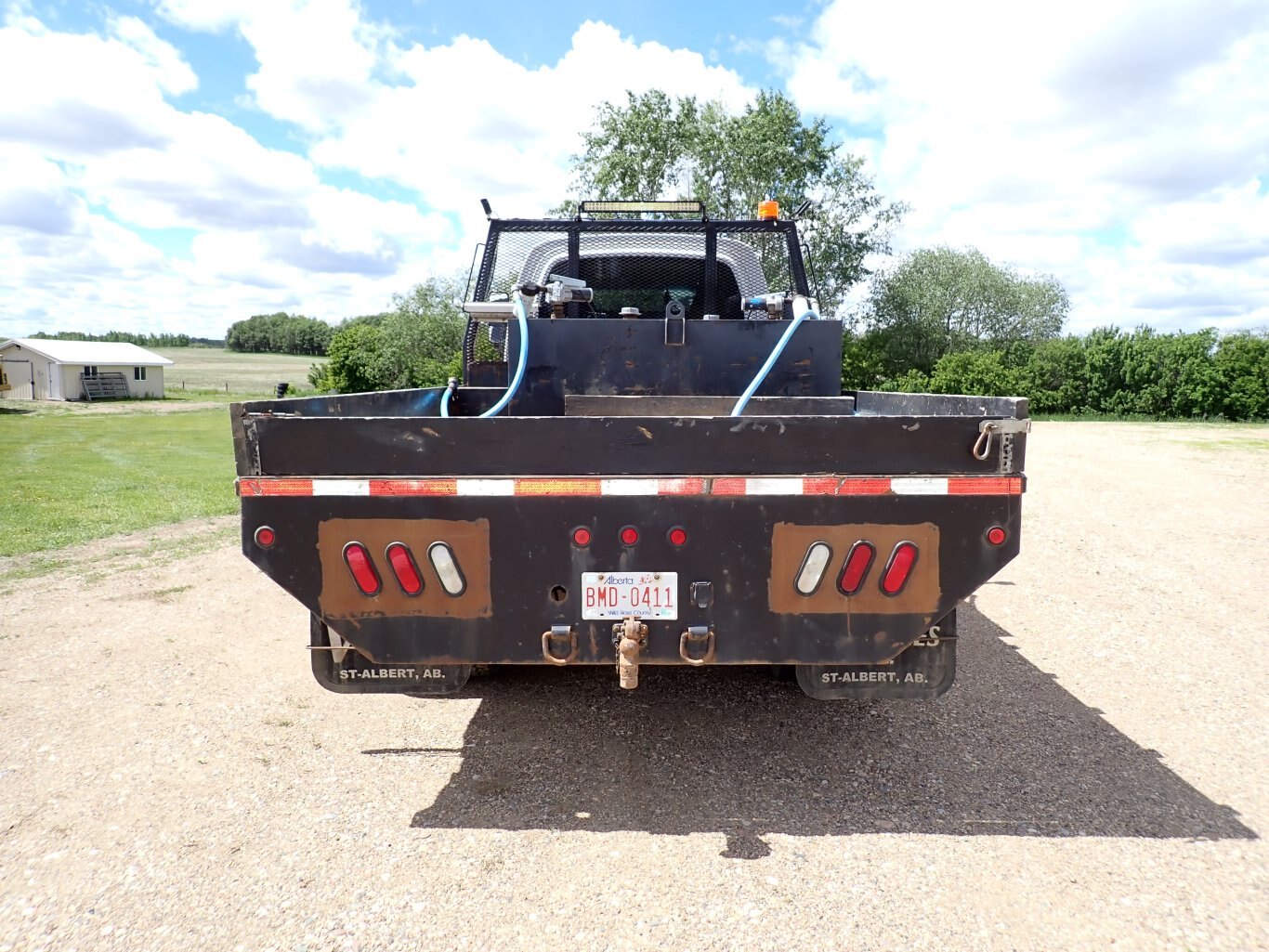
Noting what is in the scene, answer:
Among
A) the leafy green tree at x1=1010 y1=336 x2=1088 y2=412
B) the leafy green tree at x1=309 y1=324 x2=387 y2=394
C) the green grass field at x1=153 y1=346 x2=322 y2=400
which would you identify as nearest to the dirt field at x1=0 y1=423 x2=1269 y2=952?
the leafy green tree at x1=1010 y1=336 x2=1088 y2=412

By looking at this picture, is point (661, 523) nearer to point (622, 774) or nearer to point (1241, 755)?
point (622, 774)

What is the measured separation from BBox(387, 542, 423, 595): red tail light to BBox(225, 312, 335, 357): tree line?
12376 centimetres

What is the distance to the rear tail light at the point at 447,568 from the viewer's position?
109 inches

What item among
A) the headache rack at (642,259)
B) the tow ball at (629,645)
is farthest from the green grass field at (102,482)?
the tow ball at (629,645)

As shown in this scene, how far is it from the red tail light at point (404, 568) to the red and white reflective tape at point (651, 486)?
19 cm

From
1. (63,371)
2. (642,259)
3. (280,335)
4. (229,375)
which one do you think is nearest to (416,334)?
(63,371)

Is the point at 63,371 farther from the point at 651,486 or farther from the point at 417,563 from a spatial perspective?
the point at 651,486

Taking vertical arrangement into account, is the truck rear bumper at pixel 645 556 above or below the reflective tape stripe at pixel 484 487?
below

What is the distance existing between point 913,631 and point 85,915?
2.69m

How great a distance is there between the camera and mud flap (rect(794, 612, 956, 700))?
304 centimetres

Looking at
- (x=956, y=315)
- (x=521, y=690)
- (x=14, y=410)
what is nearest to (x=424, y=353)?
(x=14, y=410)

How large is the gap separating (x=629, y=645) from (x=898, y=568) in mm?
927

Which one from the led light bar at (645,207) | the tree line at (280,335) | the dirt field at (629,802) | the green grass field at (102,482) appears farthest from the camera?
the tree line at (280,335)

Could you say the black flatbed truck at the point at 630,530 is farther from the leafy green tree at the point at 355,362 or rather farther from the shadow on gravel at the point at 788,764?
the leafy green tree at the point at 355,362
